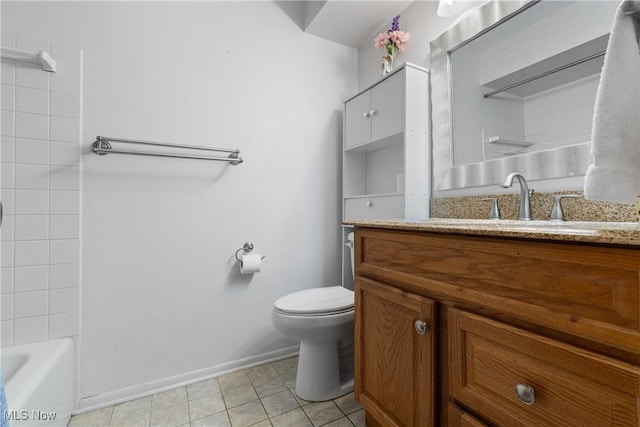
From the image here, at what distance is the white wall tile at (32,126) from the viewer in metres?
1.21

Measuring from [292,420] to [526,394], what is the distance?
0.97 metres

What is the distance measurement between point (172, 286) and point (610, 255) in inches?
65.1

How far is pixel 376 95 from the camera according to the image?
1.60 m

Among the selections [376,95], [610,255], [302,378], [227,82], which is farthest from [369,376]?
[227,82]

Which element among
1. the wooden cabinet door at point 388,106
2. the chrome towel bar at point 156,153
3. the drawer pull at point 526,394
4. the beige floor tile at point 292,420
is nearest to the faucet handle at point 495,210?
the wooden cabinet door at point 388,106

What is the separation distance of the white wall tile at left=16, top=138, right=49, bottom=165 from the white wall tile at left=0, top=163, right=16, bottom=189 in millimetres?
37

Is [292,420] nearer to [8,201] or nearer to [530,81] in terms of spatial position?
[8,201]

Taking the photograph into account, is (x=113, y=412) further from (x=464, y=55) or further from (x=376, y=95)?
(x=464, y=55)

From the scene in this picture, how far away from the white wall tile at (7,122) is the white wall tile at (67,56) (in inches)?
11.3

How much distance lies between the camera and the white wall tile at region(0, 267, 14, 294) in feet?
3.88

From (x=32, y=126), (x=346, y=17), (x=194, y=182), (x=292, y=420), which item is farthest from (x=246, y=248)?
(x=346, y=17)

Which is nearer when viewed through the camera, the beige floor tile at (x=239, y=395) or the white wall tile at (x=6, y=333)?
the white wall tile at (x=6, y=333)

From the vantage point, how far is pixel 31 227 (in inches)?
48.2

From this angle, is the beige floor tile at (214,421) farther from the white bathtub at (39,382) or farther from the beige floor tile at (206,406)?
the white bathtub at (39,382)
